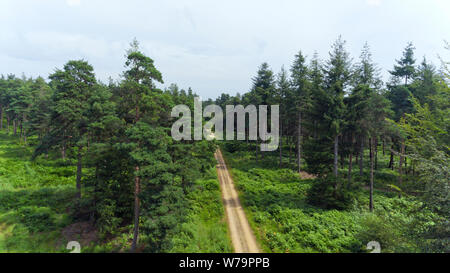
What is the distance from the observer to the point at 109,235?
18.7m

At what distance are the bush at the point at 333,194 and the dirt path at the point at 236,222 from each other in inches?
347

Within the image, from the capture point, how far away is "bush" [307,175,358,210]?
2219cm

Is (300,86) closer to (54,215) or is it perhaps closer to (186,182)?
(186,182)

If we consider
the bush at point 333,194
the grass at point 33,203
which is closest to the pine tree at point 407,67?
the bush at point 333,194

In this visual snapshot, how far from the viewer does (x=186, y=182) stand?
2328cm

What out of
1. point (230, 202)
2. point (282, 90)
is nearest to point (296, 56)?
point (282, 90)

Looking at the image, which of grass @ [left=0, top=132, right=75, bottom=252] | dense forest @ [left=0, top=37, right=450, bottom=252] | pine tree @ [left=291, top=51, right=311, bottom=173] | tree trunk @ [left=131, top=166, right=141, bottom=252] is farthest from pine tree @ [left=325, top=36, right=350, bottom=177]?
grass @ [left=0, top=132, right=75, bottom=252]

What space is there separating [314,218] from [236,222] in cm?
774

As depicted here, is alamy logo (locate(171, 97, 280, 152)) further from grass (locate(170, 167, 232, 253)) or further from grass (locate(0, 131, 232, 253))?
grass (locate(170, 167, 232, 253))

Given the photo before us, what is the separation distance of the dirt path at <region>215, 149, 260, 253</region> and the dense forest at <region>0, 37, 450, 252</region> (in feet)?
2.64
